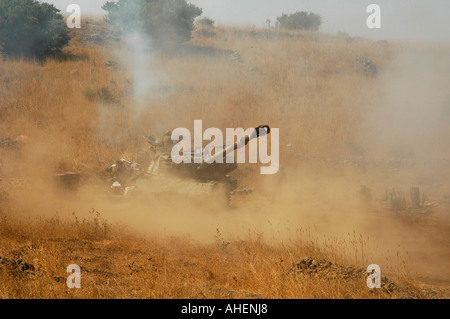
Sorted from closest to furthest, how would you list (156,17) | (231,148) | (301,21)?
(231,148) < (156,17) < (301,21)

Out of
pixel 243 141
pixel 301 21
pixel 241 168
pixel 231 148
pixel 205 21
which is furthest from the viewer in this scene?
pixel 301 21

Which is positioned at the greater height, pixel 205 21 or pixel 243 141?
pixel 205 21

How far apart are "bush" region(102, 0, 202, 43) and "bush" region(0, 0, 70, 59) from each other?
502 centimetres

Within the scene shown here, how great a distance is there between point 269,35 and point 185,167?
21495 mm

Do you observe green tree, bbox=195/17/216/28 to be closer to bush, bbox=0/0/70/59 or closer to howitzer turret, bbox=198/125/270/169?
bush, bbox=0/0/70/59

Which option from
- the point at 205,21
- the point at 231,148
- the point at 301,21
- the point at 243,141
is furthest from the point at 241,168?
the point at 301,21

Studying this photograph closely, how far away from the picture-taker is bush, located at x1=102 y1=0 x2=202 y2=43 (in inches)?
992

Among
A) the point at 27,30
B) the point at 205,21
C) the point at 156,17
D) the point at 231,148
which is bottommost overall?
the point at 231,148

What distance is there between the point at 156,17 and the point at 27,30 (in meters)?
7.41

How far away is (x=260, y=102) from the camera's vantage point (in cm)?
1959

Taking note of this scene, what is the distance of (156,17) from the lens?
25062 mm

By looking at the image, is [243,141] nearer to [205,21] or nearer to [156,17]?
[156,17]

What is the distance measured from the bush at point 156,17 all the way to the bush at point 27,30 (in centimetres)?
502
